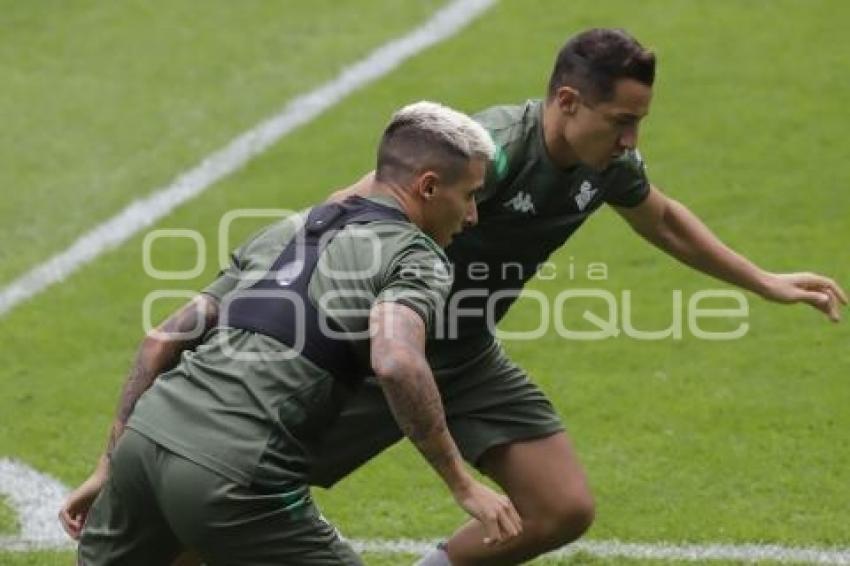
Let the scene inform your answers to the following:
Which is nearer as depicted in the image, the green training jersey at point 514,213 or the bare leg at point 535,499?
the green training jersey at point 514,213

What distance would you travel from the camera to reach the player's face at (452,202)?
5352 mm

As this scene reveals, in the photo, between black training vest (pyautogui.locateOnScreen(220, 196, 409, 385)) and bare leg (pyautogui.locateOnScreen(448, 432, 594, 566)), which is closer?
black training vest (pyautogui.locateOnScreen(220, 196, 409, 385))

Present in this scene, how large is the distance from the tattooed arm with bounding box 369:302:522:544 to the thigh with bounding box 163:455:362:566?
403 millimetres

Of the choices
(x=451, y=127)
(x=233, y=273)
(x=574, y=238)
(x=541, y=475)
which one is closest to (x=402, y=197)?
(x=451, y=127)

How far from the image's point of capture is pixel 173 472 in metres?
5.10

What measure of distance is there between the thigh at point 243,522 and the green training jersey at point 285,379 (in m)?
0.04

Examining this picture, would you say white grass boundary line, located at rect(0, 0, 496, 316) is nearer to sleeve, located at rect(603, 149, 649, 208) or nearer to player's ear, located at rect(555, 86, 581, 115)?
sleeve, located at rect(603, 149, 649, 208)

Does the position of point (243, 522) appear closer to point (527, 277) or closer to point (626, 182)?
point (527, 277)

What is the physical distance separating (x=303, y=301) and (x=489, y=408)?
5.88 ft

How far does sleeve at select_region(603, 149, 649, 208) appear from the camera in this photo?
6840mm

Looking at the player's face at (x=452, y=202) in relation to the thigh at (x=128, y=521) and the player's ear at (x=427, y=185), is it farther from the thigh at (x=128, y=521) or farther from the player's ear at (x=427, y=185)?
the thigh at (x=128, y=521)

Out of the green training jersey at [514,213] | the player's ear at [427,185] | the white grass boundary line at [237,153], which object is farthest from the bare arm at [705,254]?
the white grass boundary line at [237,153]

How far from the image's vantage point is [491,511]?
16.3 feet

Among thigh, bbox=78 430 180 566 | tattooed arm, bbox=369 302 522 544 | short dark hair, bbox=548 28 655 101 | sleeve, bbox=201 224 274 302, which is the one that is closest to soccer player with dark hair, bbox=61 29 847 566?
short dark hair, bbox=548 28 655 101
